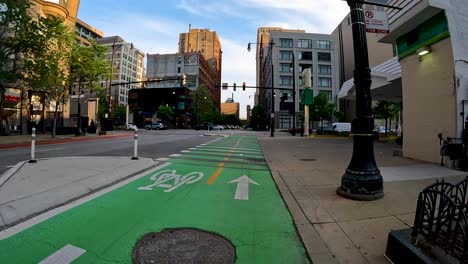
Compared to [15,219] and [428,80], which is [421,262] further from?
[428,80]

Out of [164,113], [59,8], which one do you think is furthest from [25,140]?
[164,113]

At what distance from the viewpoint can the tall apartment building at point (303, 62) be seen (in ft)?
251

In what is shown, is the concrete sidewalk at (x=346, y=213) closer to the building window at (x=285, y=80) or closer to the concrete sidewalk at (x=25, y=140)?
the concrete sidewalk at (x=25, y=140)

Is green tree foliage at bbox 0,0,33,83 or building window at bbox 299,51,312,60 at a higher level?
building window at bbox 299,51,312,60

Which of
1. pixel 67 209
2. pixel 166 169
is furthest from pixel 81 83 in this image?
pixel 67 209

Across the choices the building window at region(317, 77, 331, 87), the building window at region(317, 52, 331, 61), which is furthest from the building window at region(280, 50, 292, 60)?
the building window at region(317, 77, 331, 87)

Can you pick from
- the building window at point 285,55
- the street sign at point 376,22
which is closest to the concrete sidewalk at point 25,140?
the street sign at point 376,22

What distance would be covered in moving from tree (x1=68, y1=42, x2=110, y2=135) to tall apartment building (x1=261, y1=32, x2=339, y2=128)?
54073 mm

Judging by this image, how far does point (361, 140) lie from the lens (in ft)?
18.9

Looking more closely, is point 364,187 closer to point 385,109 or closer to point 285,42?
point 385,109

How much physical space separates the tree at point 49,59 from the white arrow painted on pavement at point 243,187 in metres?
17.4

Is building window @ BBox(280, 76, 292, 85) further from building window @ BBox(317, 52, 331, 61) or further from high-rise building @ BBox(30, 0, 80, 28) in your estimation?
high-rise building @ BBox(30, 0, 80, 28)

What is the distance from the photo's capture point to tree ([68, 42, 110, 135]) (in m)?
25.7

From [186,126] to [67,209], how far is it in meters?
94.8
